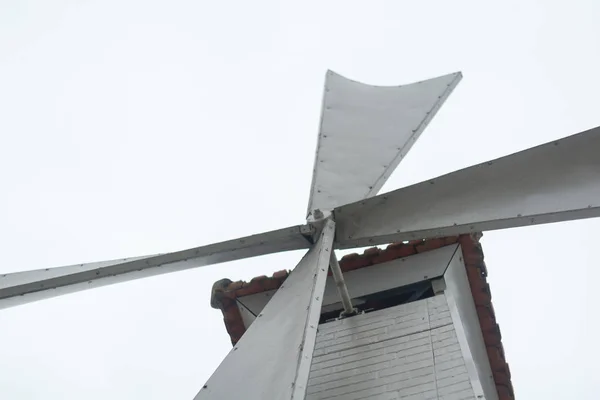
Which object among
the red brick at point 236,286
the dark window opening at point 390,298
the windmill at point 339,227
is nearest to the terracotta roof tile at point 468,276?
the red brick at point 236,286

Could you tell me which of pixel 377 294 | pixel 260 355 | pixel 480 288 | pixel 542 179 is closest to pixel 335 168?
pixel 377 294

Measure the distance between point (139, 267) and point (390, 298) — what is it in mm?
2021

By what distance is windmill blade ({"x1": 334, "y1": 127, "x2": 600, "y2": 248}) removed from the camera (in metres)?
4.88

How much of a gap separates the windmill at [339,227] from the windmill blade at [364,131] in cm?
2

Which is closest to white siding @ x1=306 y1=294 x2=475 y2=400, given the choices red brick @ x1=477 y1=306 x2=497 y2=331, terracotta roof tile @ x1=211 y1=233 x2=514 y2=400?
terracotta roof tile @ x1=211 y1=233 x2=514 y2=400

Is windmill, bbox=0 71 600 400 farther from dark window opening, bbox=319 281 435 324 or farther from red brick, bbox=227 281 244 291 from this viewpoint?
red brick, bbox=227 281 244 291

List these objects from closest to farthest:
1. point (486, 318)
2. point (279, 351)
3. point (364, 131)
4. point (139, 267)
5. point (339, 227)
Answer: point (279, 351) < point (139, 267) < point (339, 227) < point (486, 318) < point (364, 131)

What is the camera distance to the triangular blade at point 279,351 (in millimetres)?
4133

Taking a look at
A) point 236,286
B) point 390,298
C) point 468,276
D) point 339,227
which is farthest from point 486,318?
point 236,286

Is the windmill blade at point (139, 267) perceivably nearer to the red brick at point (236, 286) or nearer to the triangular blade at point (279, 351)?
the triangular blade at point (279, 351)

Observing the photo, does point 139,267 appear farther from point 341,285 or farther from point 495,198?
point 495,198

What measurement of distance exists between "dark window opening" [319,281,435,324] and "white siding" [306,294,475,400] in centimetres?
38

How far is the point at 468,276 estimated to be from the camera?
665cm

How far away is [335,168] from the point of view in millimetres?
6789
